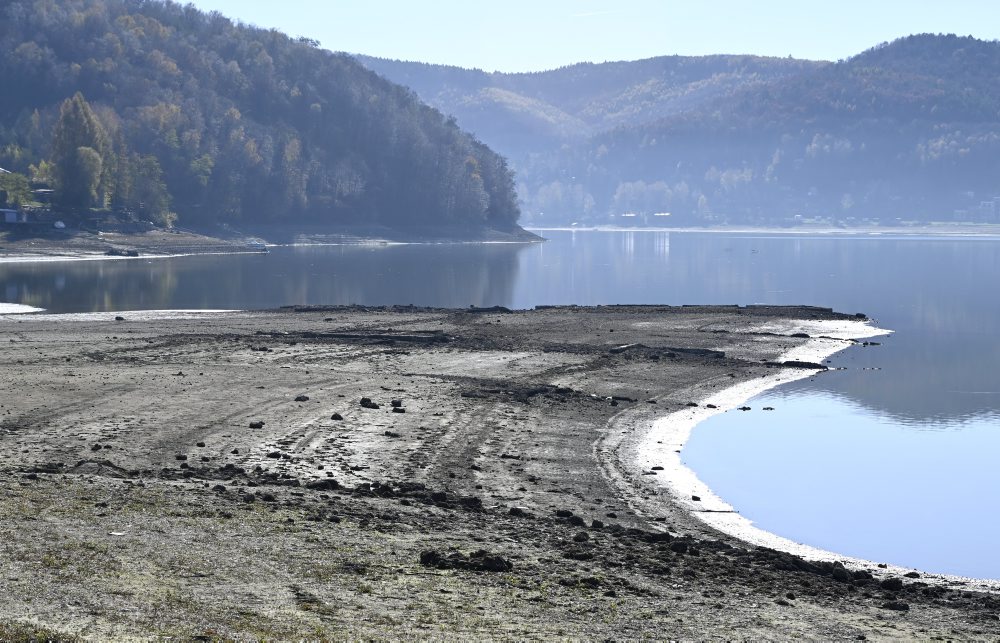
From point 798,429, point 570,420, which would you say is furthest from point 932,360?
point 570,420

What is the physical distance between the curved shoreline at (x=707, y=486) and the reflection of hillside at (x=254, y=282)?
107 ft

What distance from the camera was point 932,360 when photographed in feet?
153

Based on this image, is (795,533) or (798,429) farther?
(798,429)

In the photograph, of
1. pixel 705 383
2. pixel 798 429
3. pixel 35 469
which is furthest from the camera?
pixel 705 383

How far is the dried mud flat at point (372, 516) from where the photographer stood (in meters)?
12.8

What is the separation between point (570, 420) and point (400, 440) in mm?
5374

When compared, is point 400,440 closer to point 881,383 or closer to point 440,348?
point 440,348

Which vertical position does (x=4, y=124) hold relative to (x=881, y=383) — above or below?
above

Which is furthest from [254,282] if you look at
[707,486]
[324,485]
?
[324,485]

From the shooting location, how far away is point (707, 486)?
2361 cm

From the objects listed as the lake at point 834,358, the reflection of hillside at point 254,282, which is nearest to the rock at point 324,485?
the lake at point 834,358

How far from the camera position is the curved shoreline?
1822cm

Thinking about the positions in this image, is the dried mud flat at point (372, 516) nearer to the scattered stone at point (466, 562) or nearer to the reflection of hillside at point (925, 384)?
the scattered stone at point (466, 562)

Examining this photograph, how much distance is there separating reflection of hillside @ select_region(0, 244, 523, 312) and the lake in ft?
0.65
